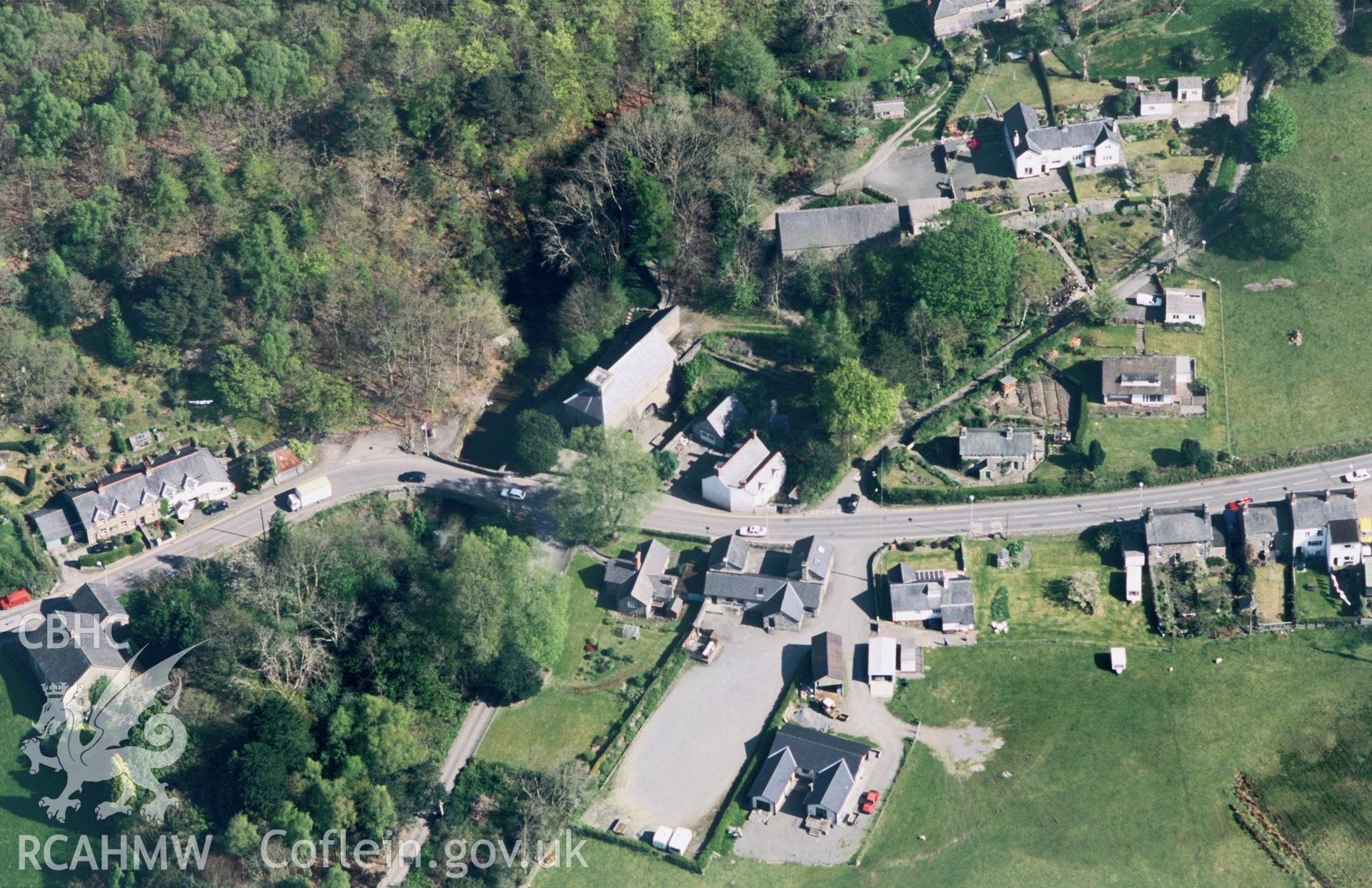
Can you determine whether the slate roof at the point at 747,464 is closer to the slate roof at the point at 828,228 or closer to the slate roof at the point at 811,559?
the slate roof at the point at 811,559

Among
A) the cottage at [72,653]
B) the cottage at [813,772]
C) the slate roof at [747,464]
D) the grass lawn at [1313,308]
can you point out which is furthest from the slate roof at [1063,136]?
the cottage at [72,653]

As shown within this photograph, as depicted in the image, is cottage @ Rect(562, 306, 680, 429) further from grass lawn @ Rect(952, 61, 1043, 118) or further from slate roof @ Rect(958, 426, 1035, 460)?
grass lawn @ Rect(952, 61, 1043, 118)

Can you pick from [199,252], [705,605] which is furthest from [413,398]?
[705,605]

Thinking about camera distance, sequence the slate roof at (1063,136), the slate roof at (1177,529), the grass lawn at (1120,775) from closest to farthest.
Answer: the grass lawn at (1120,775) < the slate roof at (1177,529) < the slate roof at (1063,136)

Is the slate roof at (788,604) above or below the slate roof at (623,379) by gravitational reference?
below

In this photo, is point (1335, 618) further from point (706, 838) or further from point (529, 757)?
point (529, 757)

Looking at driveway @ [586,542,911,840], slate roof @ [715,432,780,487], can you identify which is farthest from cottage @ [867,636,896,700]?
slate roof @ [715,432,780,487]

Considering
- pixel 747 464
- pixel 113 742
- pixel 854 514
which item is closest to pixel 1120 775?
pixel 854 514
